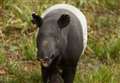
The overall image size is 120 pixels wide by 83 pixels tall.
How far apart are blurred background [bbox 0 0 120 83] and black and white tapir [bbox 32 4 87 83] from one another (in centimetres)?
67

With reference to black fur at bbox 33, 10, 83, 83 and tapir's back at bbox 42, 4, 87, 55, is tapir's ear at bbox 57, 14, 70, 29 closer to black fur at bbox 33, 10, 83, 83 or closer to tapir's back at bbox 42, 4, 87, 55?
black fur at bbox 33, 10, 83, 83

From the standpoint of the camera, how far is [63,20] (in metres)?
5.07

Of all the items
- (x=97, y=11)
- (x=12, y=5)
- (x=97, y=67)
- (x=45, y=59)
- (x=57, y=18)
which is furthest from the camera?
(x=97, y=11)

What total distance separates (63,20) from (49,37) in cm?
29

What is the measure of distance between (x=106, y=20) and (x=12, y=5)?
69.0 inches

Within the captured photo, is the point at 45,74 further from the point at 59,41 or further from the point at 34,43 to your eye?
the point at 34,43

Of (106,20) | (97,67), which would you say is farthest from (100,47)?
(106,20)

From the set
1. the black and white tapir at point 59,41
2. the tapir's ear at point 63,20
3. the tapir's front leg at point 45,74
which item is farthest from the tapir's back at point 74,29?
the tapir's front leg at point 45,74

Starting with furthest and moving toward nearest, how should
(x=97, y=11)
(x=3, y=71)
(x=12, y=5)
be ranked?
(x=97, y=11)
(x=12, y=5)
(x=3, y=71)

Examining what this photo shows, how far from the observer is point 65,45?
5250mm

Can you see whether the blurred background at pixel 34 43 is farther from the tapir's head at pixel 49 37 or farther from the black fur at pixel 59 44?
the tapir's head at pixel 49 37

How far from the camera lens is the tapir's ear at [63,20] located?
5.06 meters

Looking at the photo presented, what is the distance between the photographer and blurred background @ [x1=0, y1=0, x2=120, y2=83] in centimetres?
629

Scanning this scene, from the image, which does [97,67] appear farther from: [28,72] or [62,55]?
[62,55]
